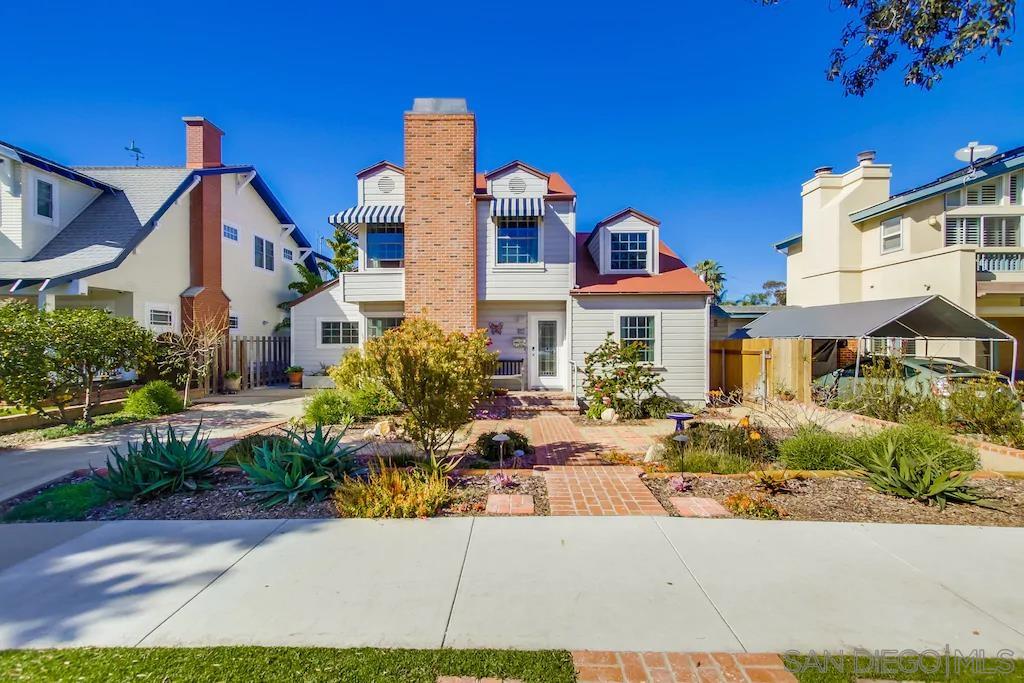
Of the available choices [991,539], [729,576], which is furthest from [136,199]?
[991,539]

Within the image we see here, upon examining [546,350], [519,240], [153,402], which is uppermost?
[519,240]

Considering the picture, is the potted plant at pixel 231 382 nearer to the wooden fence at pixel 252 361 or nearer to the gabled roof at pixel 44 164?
the wooden fence at pixel 252 361

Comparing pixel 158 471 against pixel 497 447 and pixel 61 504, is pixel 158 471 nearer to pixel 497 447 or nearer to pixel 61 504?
pixel 61 504

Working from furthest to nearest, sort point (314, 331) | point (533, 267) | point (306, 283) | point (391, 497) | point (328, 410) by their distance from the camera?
point (306, 283), point (314, 331), point (533, 267), point (328, 410), point (391, 497)

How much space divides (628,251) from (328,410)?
9983 mm

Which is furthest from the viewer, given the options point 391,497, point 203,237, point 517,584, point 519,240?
point 203,237

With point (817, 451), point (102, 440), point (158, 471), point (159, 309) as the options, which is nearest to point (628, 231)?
point (817, 451)

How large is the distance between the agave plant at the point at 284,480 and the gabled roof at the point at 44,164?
15.1 meters

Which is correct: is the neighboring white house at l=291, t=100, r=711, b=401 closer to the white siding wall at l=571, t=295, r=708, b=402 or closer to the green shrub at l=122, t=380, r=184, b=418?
the white siding wall at l=571, t=295, r=708, b=402

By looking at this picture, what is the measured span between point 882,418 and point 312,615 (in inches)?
467

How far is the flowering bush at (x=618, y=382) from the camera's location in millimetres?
11461

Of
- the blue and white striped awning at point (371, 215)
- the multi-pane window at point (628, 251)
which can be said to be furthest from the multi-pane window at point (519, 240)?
the blue and white striped awning at point (371, 215)

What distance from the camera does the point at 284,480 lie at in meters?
5.42

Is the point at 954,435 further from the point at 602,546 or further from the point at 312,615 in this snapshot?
the point at 312,615
